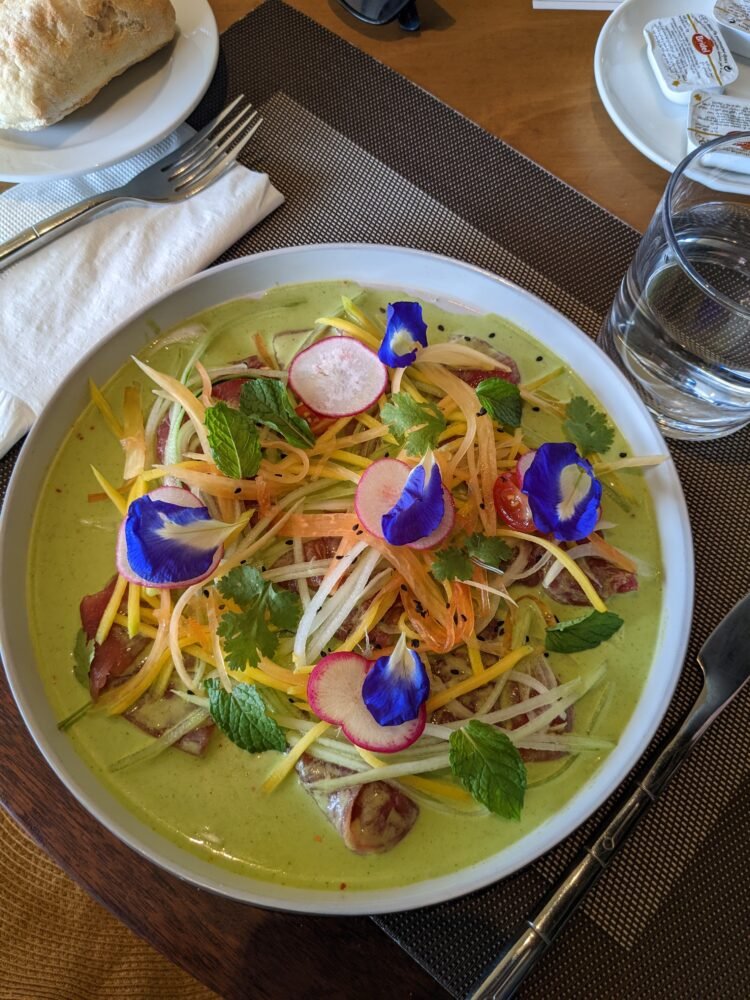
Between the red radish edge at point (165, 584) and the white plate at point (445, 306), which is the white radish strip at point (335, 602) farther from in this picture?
the white plate at point (445, 306)

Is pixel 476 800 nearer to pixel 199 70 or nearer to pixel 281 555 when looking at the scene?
pixel 281 555

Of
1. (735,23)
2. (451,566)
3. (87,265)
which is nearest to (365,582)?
(451,566)

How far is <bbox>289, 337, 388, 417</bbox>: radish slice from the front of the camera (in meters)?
0.96

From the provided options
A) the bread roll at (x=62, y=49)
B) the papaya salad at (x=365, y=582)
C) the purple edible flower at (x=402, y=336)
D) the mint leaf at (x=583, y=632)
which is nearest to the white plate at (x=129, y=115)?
the bread roll at (x=62, y=49)

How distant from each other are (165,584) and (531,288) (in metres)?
0.81

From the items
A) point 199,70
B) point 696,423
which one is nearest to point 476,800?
point 696,423

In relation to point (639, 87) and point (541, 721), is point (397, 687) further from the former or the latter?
point (639, 87)

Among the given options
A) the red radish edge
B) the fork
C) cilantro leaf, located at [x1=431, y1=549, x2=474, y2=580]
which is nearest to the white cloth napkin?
the fork

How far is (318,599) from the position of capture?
0.86m

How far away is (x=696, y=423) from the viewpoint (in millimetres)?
1082

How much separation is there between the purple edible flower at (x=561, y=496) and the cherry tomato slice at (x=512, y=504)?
0.03m

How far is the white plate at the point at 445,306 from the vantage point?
76 cm

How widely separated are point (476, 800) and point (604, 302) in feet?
2.82

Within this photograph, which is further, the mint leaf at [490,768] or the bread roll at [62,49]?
the bread roll at [62,49]
